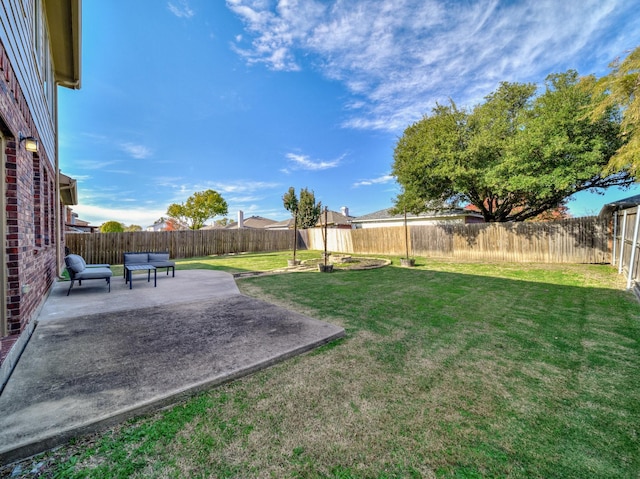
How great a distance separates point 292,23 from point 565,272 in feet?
38.7

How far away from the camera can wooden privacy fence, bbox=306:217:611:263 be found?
10.1 metres

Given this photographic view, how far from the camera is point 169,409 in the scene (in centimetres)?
194

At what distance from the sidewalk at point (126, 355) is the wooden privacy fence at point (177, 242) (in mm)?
9364

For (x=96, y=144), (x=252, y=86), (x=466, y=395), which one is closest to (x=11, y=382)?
(x=466, y=395)

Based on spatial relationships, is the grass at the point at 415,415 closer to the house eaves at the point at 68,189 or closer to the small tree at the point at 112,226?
the house eaves at the point at 68,189

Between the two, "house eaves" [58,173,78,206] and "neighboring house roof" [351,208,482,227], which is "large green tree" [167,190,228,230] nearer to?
"neighboring house roof" [351,208,482,227]

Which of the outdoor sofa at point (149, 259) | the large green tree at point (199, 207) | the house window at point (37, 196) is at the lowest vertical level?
the outdoor sofa at point (149, 259)

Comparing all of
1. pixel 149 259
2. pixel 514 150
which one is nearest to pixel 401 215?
pixel 514 150

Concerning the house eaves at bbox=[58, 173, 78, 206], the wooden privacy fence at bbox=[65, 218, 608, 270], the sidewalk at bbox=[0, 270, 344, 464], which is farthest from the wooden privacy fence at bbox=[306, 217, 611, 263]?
the house eaves at bbox=[58, 173, 78, 206]

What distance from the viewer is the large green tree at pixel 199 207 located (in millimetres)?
33188

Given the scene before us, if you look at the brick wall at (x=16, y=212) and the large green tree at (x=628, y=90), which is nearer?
the brick wall at (x=16, y=212)

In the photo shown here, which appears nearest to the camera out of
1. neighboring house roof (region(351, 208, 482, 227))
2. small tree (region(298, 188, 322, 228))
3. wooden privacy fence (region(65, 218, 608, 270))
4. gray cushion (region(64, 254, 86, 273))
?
gray cushion (region(64, 254, 86, 273))

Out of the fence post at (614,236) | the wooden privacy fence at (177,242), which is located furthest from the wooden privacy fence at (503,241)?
the wooden privacy fence at (177,242)

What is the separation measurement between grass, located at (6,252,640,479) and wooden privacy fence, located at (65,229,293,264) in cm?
1364
